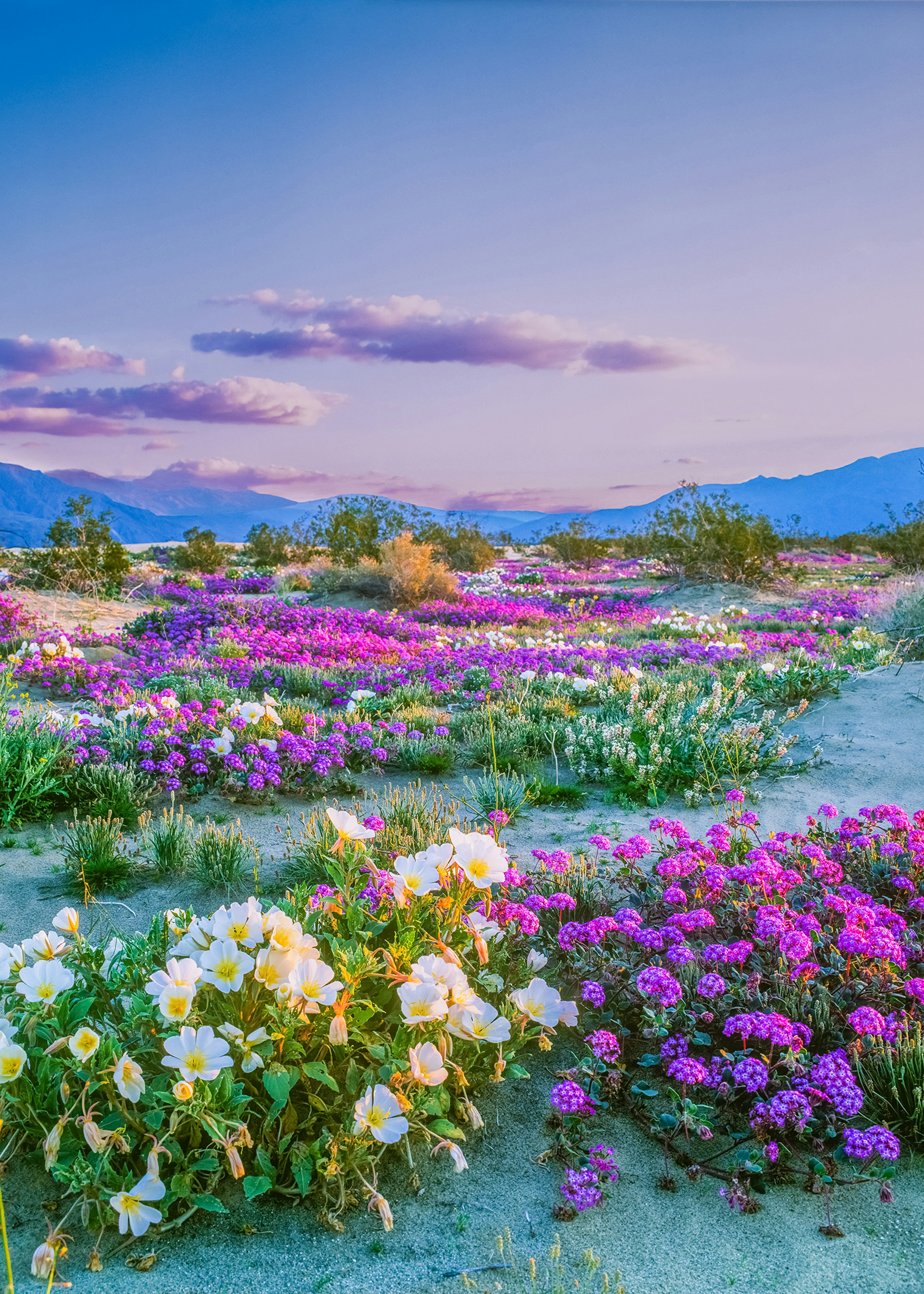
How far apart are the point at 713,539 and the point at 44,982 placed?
23727 millimetres

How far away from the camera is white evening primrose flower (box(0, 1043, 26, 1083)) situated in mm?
2207

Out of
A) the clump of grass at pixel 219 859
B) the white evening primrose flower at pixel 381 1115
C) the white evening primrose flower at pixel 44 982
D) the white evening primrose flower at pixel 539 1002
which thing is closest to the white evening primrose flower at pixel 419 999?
the white evening primrose flower at pixel 381 1115

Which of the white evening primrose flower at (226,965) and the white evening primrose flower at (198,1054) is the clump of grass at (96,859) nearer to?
the white evening primrose flower at (226,965)

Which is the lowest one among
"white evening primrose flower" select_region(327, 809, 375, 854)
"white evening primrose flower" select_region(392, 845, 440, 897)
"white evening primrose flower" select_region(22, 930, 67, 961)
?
"white evening primrose flower" select_region(22, 930, 67, 961)

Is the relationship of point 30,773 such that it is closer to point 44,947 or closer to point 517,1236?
point 44,947

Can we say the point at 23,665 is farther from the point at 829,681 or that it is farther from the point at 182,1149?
the point at 829,681

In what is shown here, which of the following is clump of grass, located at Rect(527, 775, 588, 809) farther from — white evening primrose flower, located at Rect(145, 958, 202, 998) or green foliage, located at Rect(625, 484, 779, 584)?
green foliage, located at Rect(625, 484, 779, 584)

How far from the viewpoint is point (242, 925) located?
2336mm

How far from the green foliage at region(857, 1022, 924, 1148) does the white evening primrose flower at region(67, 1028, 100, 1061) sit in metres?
2.50

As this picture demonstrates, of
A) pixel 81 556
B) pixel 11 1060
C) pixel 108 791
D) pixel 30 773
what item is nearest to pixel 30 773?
pixel 30 773

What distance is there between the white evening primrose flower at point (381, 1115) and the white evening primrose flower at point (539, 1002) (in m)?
0.64


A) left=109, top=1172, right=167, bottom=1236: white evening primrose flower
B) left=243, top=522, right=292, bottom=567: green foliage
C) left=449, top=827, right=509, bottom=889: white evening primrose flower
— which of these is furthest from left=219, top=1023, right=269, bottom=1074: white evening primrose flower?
left=243, top=522, right=292, bottom=567: green foliage

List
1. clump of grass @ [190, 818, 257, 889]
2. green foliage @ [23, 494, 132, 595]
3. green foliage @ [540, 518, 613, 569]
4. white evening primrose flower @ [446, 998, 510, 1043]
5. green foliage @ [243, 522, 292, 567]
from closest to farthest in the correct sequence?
white evening primrose flower @ [446, 998, 510, 1043]
clump of grass @ [190, 818, 257, 889]
green foliage @ [23, 494, 132, 595]
green foliage @ [243, 522, 292, 567]
green foliage @ [540, 518, 613, 569]

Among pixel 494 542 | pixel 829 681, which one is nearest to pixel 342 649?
pixel 829 681
